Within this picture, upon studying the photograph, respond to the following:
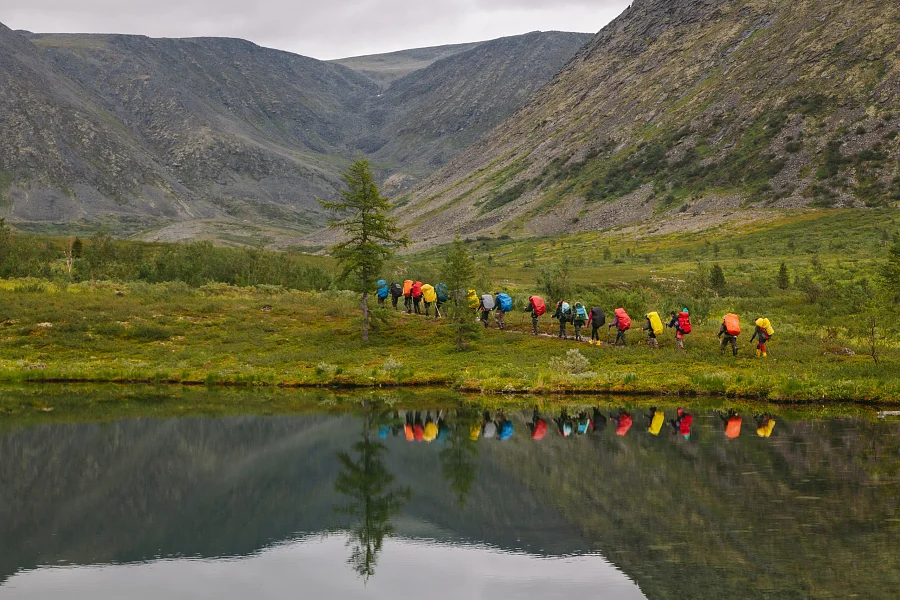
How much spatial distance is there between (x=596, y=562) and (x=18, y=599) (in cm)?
860

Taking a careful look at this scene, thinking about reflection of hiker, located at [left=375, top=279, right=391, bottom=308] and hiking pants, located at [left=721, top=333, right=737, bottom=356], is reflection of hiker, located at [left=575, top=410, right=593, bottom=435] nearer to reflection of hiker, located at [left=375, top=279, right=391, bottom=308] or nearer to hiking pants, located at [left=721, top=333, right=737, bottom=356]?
hiking pants, located at [left=721, top=333, right=737, bottom=356]

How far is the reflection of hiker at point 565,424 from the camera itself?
24547 millimetres

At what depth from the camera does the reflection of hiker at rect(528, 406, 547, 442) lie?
2402 centimetres

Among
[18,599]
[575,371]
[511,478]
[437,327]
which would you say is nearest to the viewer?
[18,599]

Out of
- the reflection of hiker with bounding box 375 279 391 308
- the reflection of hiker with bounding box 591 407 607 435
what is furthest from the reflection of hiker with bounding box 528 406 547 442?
the reflection of hiker with bounding box 375 279 391 308

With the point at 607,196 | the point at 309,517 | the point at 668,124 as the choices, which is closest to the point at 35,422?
the point at 309,517

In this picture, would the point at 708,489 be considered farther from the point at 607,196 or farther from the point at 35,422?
the point at 607,196

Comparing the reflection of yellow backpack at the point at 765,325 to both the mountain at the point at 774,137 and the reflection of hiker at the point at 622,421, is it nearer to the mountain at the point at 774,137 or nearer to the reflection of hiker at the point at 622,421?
the reflection of hiker at the point at 622,421

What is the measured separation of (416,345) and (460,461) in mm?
23445

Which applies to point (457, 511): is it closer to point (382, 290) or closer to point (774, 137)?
point (382, 290)

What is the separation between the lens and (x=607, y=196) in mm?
184625

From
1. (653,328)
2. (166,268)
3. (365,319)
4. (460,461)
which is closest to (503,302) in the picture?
(365,319)

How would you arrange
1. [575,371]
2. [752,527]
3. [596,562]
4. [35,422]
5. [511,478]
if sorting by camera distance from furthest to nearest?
[575,371]
[35,422]
[511,478]
[752,527]
[596,562]

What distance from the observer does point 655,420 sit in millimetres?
26094
